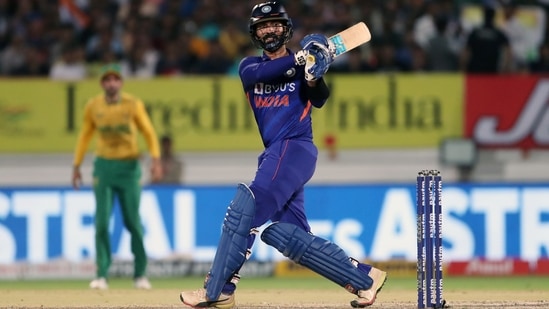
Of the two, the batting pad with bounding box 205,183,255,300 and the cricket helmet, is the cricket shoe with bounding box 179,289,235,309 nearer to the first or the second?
the batting pad with bounding box 205,183,255,300

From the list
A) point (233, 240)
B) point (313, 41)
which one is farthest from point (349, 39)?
point (233, 240)

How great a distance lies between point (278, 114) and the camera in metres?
8.68

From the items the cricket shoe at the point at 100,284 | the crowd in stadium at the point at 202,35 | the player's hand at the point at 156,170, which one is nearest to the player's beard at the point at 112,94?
the player's hand at the point at 156,170

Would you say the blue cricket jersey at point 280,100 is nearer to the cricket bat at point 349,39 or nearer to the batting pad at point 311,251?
the cricket bat at point 349,39

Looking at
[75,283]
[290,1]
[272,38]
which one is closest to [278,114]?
[272,38]

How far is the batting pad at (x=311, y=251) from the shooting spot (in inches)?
340

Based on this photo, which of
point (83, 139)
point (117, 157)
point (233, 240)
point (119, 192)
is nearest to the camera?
point (233, 240)

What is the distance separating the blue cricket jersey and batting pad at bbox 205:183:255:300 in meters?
0.44

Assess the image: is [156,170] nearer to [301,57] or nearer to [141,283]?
[141,283]

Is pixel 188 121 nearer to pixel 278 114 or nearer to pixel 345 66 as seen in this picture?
pixel 345 66

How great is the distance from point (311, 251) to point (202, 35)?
10.1 m

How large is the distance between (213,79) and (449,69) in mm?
3214

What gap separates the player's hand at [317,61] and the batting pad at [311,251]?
3.32ft

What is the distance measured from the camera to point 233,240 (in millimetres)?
8602
